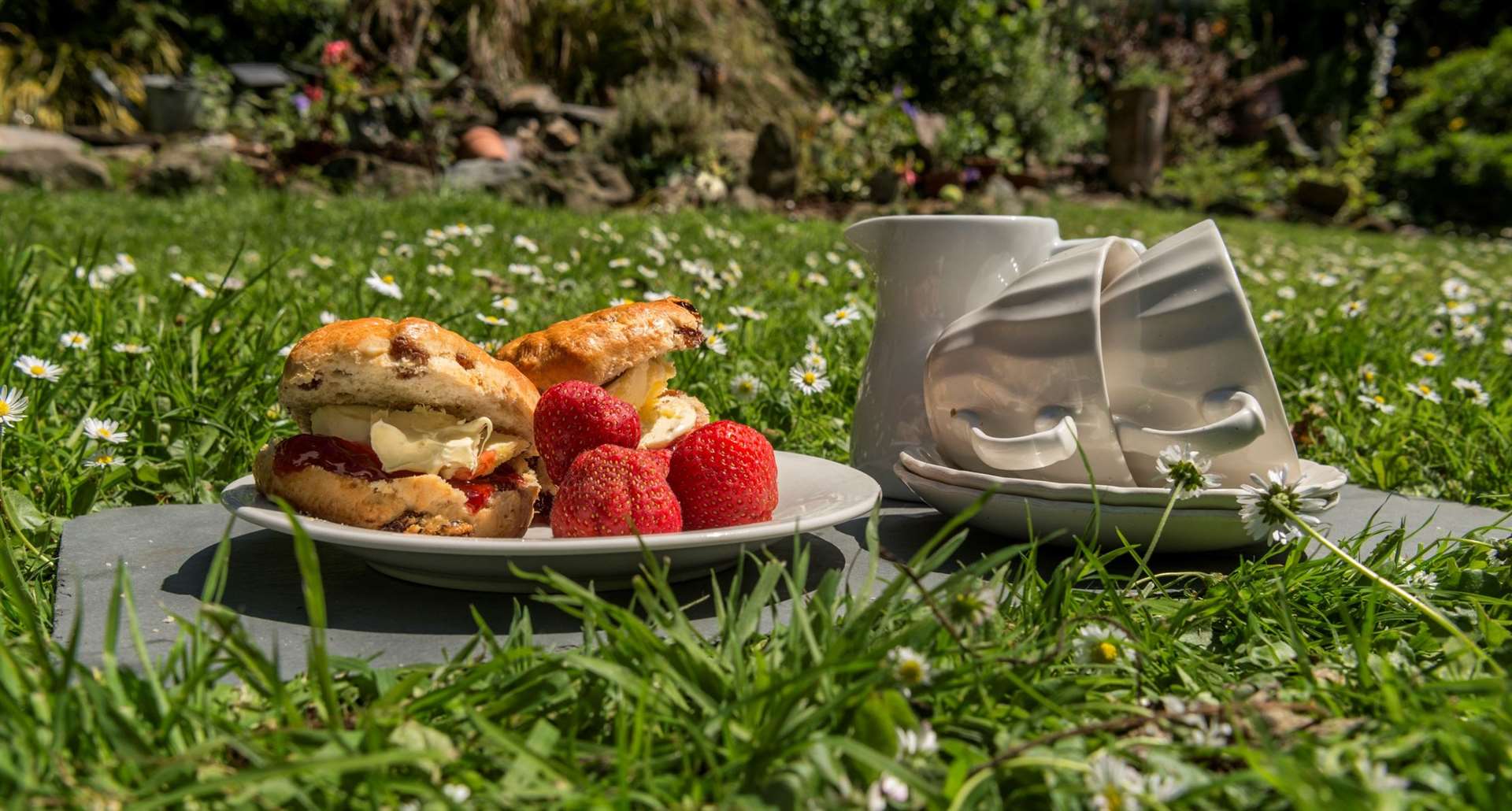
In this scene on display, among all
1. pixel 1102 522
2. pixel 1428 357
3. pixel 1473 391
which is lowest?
pixel 1428 357

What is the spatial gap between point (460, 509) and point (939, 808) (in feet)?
2.61

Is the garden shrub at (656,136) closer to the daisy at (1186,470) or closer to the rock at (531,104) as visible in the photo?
the rock at (531,104)

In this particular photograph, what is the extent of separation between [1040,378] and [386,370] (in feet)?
2.91

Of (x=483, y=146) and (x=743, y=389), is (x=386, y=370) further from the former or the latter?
(x=483, y=146)

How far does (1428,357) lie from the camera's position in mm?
3164

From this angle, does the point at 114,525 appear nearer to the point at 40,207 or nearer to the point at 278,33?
the point at 40,207

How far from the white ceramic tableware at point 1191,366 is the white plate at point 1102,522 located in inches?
3.1

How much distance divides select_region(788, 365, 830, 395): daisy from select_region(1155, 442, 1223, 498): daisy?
1.10m

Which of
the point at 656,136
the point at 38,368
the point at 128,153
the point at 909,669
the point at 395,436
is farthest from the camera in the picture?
the point at 128,153

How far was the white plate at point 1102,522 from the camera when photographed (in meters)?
1.50

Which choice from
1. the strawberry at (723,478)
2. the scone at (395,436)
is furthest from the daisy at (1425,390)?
the scone at (395,436)

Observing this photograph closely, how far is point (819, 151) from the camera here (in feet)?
30.5

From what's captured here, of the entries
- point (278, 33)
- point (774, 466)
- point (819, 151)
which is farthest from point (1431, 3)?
point (774, 466)

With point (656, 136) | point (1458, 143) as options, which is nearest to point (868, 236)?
point (656, 136)
